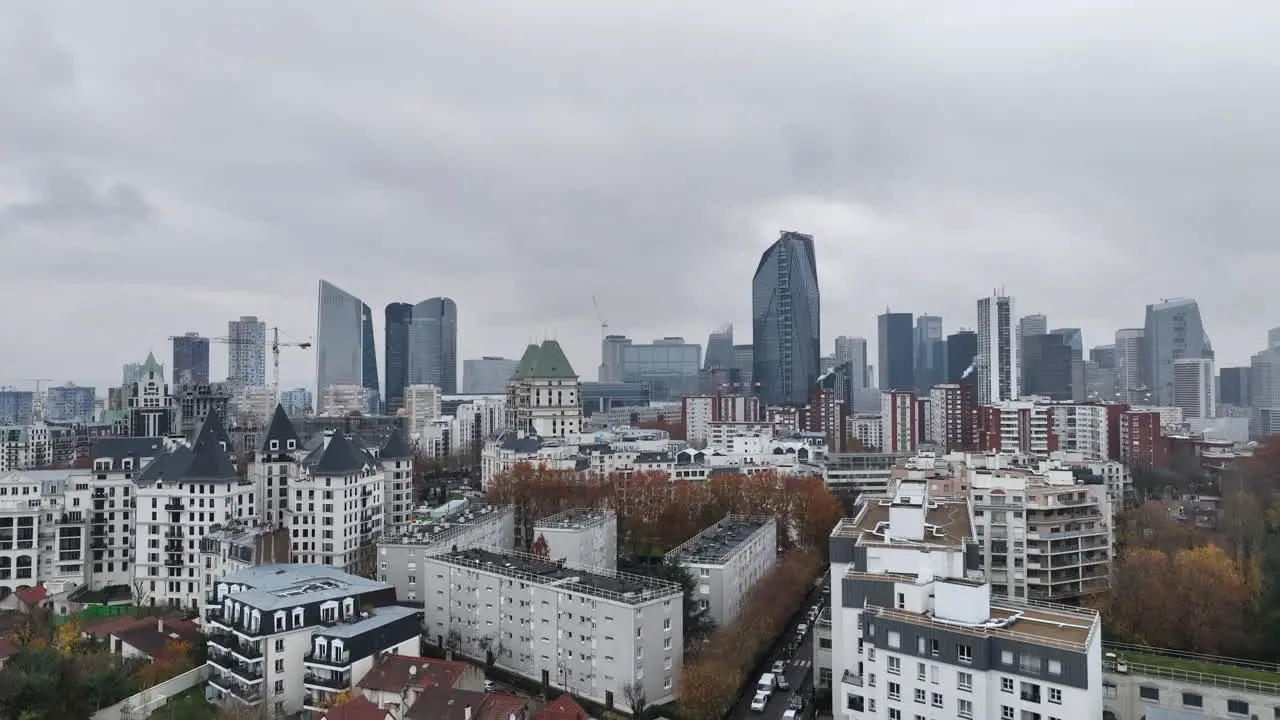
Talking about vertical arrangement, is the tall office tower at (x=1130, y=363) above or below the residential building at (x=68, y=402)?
above

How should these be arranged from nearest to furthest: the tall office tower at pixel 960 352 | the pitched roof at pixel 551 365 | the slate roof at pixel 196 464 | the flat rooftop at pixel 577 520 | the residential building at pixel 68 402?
1. the slate roof at pixel 196 464
2. the flat rooftop at pixel 577 520
3. the pitched roof at pixel 551 365
4. the tall office tower at pixel 960 352
5. the residential building at pixel 68 402

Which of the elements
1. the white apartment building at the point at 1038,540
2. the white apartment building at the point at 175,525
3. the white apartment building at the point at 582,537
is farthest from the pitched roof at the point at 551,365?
the white apartment building at the point at 1038,540

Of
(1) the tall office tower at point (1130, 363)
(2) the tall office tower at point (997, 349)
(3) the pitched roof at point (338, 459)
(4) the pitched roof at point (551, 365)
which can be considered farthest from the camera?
(1) the tall office tower at point (1130, 363)

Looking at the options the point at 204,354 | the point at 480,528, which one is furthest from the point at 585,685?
the point at 204,354

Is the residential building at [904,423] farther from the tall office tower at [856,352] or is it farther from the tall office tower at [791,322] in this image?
the tall office tower at [856,352]

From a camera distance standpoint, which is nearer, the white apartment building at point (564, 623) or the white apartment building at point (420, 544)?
the white apartment building at point (564, 623)

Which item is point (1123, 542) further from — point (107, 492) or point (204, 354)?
point (204, 354)
